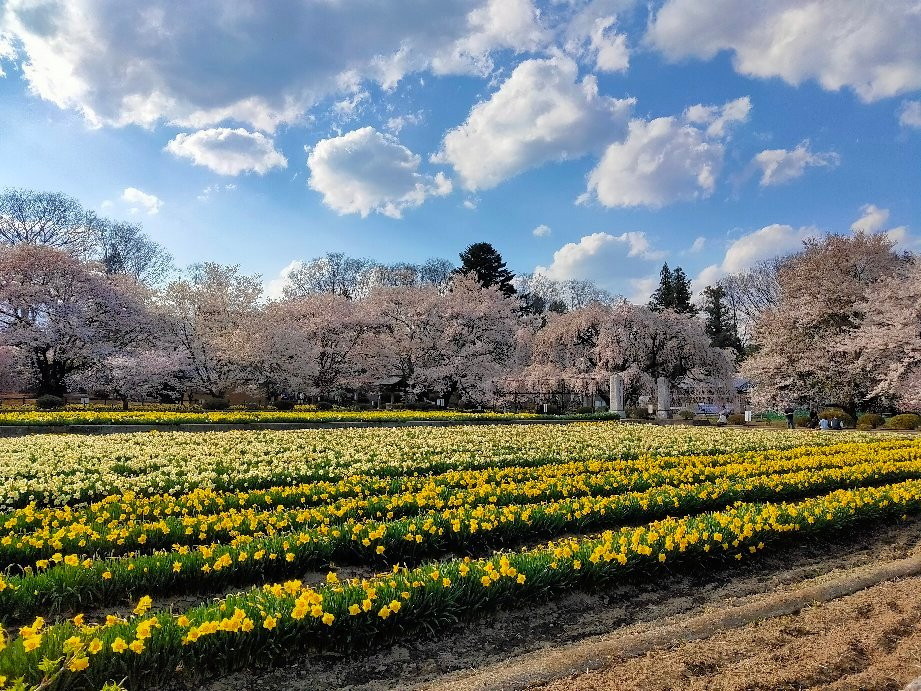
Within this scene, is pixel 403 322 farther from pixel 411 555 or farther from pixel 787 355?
pixel 411 555

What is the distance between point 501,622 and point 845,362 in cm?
2919

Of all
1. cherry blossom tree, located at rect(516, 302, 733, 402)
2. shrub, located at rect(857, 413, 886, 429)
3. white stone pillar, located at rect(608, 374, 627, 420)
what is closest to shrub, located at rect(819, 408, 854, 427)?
shrub, located at rect(857, 413, 886, 429)

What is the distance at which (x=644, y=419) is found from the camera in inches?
1096

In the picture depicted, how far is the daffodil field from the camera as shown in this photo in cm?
332

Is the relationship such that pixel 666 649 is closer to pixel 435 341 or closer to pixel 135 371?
pixel 135 371

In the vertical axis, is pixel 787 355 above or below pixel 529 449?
above

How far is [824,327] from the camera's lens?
94.9ft

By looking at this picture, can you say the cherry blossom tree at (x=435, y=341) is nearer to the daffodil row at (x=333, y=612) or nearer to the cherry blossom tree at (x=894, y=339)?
the cherry blossom tree at (x=894, y=339)

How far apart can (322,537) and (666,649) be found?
9.58 ft

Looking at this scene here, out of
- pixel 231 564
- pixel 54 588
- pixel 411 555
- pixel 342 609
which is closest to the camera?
pixel 342 609

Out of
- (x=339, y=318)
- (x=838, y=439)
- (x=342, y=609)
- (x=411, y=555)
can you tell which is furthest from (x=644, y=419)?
(x=342, y=609)

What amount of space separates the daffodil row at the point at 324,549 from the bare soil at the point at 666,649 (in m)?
1.35

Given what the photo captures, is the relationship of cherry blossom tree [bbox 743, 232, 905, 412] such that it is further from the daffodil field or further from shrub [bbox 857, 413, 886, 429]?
the daffodil field

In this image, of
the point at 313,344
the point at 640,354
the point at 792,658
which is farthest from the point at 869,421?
the point at 313,344
